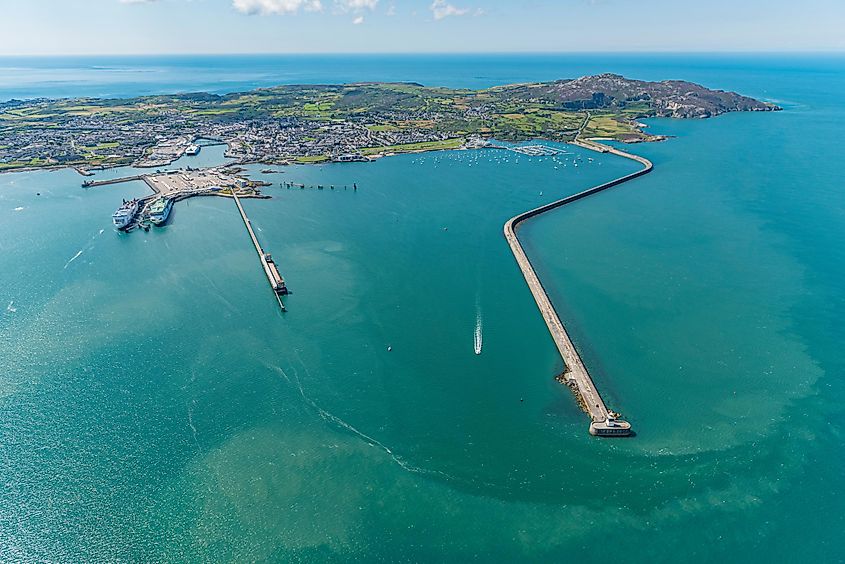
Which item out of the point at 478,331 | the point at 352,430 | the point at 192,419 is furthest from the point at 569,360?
the point at 192,419

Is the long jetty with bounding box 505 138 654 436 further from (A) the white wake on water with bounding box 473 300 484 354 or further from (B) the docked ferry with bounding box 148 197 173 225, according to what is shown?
(B) the docked ferry with bounding box 148 197 173 225

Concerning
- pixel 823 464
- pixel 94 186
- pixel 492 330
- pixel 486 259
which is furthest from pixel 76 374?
pixel 94 186

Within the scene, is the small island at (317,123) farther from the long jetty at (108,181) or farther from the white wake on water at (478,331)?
the white wake on water at (478,331)

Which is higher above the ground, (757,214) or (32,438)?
(757,214)

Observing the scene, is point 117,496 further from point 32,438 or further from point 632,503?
point 632,503

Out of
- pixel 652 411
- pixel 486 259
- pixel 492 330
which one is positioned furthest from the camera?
pixel 486 259

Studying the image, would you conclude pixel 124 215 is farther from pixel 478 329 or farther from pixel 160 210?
pixel 478 329

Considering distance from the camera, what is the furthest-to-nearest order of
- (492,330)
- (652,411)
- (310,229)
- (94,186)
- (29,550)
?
(94,186) → (310,229) → (492,330) → (652,411) → (29,550)
